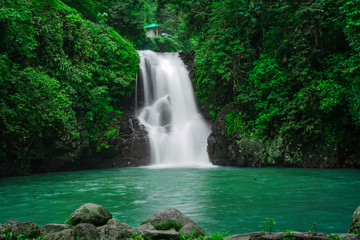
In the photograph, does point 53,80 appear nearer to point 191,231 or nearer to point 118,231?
point 118,231

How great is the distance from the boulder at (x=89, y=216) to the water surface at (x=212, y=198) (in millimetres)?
1224

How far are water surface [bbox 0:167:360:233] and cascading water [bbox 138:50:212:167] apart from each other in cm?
575

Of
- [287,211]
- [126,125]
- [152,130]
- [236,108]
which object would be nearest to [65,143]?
[126,125]

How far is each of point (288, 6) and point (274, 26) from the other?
1520 mm

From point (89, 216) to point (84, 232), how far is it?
2.85 feet

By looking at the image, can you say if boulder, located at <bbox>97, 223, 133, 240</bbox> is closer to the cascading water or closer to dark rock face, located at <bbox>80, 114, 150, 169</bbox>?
the cascading water

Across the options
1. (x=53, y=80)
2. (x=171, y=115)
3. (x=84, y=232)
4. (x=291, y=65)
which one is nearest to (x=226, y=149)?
(x=291, y=65)

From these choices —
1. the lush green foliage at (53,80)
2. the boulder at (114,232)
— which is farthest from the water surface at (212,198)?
the lush green foliage at (53,80)

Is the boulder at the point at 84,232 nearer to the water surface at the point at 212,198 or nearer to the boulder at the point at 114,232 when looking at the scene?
the boulder at the point at 114,232

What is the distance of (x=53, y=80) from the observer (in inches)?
497

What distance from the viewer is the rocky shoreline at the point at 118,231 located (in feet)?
12.2

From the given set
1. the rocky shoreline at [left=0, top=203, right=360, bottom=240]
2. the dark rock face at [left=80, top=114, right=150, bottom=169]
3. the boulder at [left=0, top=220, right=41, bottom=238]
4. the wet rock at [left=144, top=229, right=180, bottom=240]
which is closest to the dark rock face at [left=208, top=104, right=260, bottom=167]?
the dark rock face at [left=80, top=114, right=150, bottom=169]

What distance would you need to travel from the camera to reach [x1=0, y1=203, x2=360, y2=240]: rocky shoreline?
3724 millimetres

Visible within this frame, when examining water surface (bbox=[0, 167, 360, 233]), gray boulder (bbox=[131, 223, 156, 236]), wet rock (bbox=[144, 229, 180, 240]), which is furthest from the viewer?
water surface (bbox=[0, 167, 360, 233])
